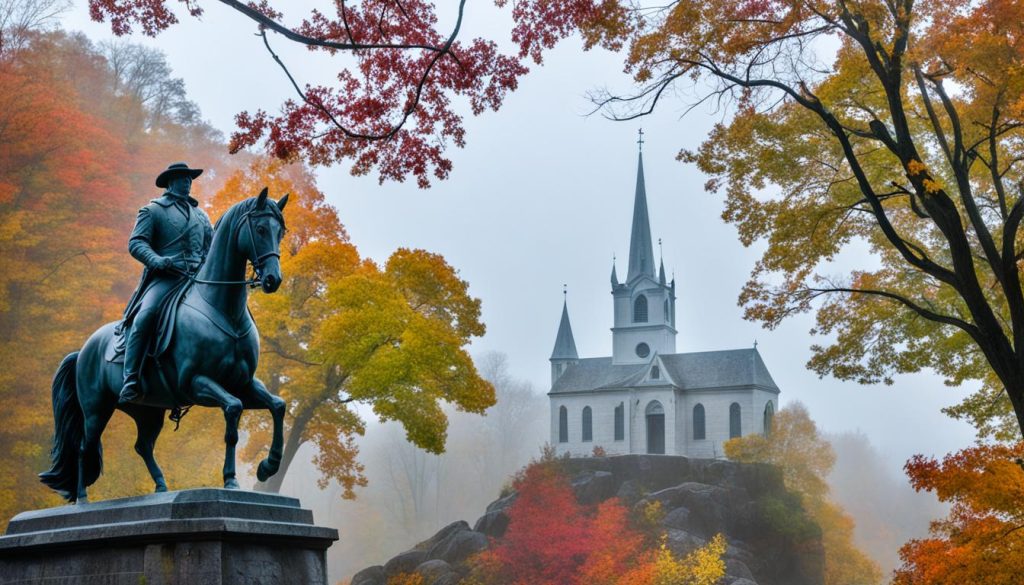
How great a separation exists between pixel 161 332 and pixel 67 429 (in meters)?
1.79

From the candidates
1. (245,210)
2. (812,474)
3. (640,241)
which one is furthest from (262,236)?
(640,241)

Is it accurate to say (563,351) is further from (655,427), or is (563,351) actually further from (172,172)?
(172,172)

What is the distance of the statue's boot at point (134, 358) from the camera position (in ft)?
26.6

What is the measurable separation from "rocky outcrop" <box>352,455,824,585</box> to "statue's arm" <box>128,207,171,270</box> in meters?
27.7

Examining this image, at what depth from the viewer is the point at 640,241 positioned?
6856 centimetres

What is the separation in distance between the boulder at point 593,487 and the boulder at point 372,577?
11.6m

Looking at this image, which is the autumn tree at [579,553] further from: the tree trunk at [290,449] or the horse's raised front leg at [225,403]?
the horse's raised front leg at [225,403]

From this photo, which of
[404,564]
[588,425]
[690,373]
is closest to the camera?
[404,564]

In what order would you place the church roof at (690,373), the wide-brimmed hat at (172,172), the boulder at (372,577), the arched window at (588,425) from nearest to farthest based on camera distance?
1. the wide-brimmed hat at (172,172)
2. the boulder at (372,577)
3. the church roof at (690,373)
4. the arched window at (588,425)

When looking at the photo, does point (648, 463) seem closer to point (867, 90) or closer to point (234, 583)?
point (867, 90)

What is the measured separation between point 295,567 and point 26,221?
20.2m

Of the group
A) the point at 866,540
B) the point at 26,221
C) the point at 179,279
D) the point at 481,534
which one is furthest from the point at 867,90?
the point at 866,540

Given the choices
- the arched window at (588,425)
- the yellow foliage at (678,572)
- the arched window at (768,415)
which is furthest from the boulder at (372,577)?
the arched window at (768,415)

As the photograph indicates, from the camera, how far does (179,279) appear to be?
27.9 ft
